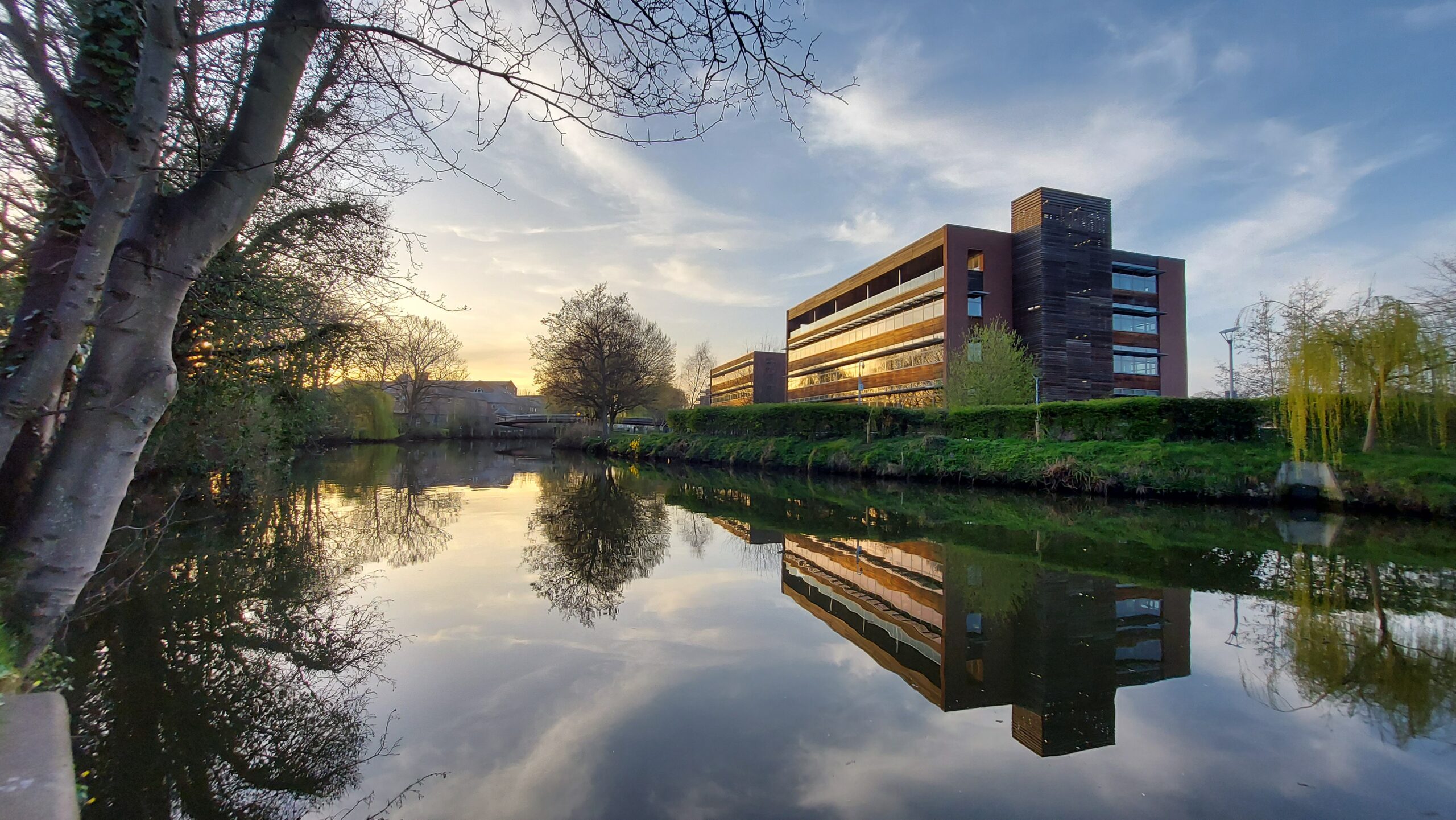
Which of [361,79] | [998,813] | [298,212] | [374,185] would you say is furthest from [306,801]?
[298,212]

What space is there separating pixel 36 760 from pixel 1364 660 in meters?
7.44

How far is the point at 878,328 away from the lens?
47688 millimetres

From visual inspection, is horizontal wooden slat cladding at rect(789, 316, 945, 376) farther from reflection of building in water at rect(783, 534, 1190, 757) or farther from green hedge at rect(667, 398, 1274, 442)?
reflection of building in water at rect(783, 534, 1190, 757)

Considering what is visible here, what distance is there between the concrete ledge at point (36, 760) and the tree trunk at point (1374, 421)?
758 inches

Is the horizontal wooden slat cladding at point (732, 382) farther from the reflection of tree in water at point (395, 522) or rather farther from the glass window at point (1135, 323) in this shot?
the reflection of tree in water at point (395, 522)

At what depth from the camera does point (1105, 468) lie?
51.2 feet

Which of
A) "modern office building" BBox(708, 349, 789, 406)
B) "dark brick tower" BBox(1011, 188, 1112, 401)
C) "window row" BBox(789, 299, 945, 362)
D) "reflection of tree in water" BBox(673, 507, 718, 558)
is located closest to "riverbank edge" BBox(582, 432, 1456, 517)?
"reflection of tree in water" BBox(673, 507, 718, 558)

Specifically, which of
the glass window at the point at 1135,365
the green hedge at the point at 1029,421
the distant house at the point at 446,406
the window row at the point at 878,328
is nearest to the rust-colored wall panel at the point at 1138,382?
the glass window at the point at 1135,365

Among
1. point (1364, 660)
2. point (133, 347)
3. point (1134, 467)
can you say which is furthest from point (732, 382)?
point (133, 347)

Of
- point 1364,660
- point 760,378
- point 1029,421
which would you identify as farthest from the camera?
point 760,378

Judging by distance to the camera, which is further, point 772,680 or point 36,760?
point 772,680

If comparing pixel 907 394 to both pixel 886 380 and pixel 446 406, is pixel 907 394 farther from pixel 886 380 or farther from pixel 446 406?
pixel 446 406

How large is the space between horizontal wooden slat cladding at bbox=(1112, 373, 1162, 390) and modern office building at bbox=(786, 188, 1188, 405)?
67 millimetres

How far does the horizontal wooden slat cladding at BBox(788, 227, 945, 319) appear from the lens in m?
41.7
